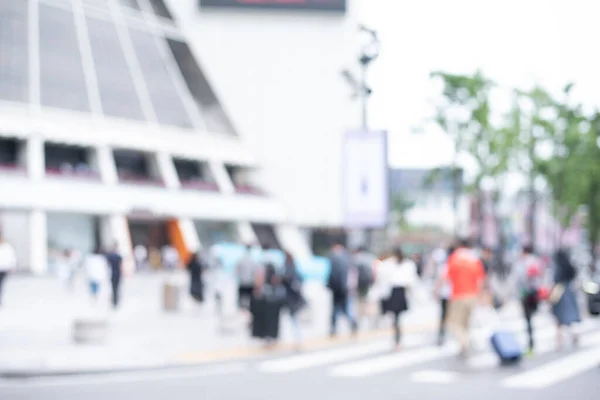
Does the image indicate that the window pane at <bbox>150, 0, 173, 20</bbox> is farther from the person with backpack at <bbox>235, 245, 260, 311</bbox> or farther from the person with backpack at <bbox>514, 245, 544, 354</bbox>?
the person with backpack at <bbox>514, 245, 544, 354</bbox>

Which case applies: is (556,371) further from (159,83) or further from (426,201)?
(426,201)

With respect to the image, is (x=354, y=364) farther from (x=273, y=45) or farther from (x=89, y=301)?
(x=273, y=45)

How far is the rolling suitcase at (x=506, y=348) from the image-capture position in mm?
13594

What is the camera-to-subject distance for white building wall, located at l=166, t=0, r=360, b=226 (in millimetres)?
67188

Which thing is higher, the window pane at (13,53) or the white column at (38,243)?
the window pane at (13,53)

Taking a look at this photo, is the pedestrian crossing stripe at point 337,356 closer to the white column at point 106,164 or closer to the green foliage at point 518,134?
the green foliage at point 518,134

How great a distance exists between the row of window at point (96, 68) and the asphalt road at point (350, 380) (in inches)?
1535

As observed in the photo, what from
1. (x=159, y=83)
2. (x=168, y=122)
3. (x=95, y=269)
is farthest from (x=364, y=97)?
(x=159, y=83)

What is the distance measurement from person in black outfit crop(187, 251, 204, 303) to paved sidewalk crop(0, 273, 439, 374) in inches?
17.1

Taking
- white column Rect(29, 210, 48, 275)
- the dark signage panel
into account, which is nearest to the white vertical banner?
white column Rect(29, 210, 48, 275)

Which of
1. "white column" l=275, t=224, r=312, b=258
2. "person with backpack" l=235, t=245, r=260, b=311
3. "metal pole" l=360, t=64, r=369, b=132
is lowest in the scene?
"person with backpack" l=235, t=245, r=260, b=311

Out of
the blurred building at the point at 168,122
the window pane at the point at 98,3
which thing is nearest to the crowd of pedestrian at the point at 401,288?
the blurred building at the point at 168,122

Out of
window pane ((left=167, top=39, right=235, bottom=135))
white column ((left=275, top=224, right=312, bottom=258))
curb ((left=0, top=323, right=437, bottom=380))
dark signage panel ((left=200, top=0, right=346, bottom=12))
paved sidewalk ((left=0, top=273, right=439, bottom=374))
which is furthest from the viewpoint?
Result: dark signage panel ((left=200, top=0, right=346, bottom=12))

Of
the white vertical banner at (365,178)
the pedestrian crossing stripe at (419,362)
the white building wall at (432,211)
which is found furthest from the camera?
the white building wall at (432,211)
